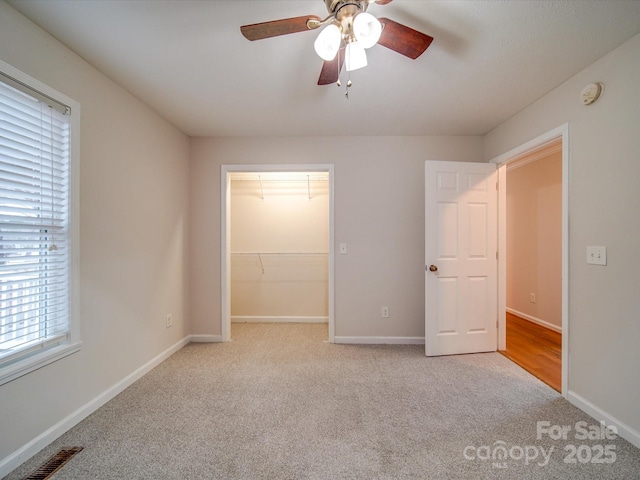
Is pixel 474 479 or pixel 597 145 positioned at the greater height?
pixel 597 145

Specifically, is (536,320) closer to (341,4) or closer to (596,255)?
(596,255)

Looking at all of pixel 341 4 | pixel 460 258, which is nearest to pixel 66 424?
pixel 341 4

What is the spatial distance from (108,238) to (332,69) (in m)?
1.95

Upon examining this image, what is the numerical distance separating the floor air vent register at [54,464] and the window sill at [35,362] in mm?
477

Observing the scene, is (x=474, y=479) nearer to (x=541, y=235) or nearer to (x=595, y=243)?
(x=595, y=243)

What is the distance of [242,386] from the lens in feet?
7.30

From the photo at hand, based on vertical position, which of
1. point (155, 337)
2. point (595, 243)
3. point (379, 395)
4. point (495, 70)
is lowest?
point (379, 395)

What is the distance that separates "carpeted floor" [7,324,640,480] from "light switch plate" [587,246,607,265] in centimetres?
102

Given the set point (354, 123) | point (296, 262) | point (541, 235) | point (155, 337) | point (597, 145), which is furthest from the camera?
point (296, 262)

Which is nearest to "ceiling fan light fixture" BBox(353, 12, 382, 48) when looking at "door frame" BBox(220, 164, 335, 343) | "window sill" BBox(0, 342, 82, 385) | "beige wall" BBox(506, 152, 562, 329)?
"door frame" BBox(220, 164, 335, 343)

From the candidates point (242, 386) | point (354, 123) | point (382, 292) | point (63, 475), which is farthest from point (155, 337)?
point (354, 123)

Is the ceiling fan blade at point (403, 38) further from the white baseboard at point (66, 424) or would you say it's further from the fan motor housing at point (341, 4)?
the white baseboard at point (66, 424)

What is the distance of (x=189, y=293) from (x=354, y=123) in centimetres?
261

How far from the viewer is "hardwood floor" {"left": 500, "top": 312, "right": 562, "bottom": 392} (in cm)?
244
